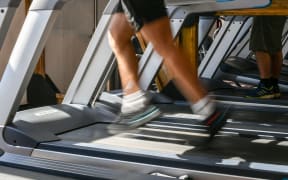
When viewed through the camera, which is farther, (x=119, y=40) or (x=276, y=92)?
(x=276, y=92)

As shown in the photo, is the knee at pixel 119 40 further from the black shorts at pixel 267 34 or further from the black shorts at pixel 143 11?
the black shorts at pixel 267 34

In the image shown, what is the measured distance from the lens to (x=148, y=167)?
1.83 metres

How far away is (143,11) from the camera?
180cm

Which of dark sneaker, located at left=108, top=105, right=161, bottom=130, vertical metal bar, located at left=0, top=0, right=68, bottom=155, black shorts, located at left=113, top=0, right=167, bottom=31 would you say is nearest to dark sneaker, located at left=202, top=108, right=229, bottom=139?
dark sneaker, located at left=108, top=105, right=161, bottom=130

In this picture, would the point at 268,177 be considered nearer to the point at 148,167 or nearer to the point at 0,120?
the point at 148,167

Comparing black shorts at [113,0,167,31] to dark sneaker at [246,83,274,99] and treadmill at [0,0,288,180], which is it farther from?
dark sneaker at [246,83,274,99]

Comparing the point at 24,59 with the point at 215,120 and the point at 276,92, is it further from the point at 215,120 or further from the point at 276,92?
the point at 276,92

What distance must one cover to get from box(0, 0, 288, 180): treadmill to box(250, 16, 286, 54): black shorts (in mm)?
766

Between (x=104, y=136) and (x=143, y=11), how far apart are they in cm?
84

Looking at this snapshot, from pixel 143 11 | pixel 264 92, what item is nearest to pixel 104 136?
pixel 143 11

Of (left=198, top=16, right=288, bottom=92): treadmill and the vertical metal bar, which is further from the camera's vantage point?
(left=198, top=16, right=288, bottom=92): treadmill

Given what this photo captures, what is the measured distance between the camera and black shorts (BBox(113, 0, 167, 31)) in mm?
1791

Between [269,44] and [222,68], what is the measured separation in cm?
143

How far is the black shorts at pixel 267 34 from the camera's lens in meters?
3.74
